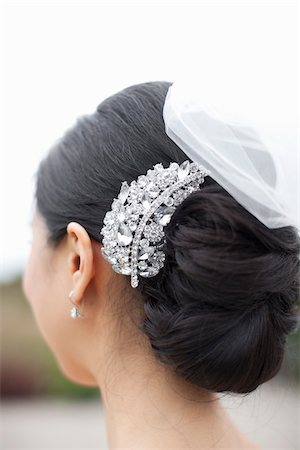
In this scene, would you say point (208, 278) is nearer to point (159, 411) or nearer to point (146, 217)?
point (146, 217)

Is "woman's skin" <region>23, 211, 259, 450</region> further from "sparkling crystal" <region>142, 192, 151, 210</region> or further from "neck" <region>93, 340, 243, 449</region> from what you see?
"sparkling crystal" <region>142, 192, 151, 210</region>

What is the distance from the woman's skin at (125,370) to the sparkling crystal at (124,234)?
0.28 feet

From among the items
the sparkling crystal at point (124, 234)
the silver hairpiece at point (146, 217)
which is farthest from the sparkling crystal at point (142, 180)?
the sparkling crystal at point (124, 234)

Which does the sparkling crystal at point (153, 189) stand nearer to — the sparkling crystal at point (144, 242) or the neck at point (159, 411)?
the sparkling crystal at point (144, 242)

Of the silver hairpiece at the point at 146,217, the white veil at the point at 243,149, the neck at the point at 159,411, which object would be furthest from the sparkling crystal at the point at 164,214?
the neck at the point at 159,411

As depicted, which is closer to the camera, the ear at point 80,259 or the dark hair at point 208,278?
the dark hair at point 208,278

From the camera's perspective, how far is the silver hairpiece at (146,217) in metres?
1.54

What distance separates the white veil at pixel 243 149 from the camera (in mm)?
1504

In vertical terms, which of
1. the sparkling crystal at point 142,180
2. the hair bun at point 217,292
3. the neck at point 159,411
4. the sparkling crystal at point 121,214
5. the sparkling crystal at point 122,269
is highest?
the sparkling crystal at point 142,180

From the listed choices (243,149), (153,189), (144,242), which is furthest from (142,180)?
(243,149)

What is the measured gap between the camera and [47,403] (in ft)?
31.0

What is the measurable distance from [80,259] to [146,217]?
0.66 feet

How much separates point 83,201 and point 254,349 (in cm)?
56

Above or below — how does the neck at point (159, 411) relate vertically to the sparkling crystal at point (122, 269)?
below
